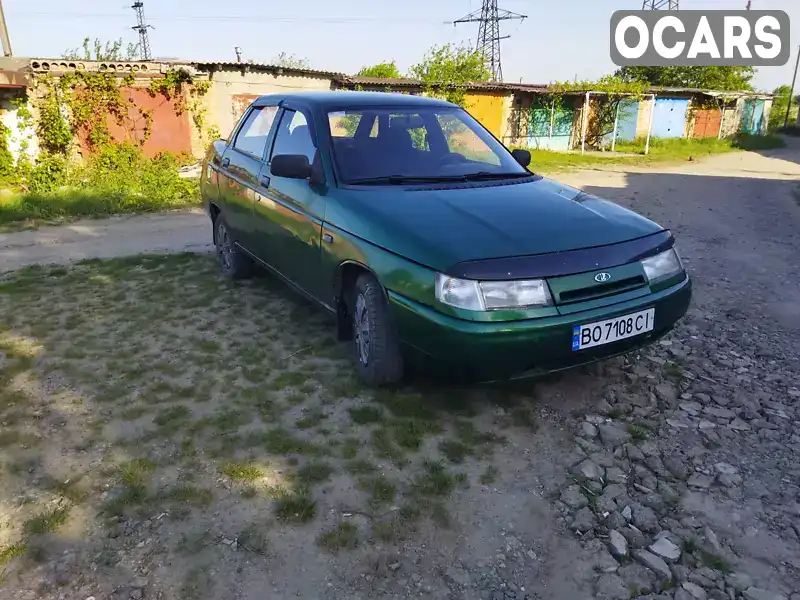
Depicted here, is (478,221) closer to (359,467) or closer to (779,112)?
(359,467)

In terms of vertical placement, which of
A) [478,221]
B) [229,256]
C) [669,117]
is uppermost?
[669,117]

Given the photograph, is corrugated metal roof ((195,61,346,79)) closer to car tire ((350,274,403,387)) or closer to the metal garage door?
car tire ((350,274,403,387))

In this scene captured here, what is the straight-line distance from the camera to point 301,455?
9.98 ft

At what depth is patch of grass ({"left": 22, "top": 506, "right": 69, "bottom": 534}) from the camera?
8.21ft

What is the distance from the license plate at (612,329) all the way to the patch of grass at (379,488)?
1106mm

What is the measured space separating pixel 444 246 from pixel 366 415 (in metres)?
Result: 1.05

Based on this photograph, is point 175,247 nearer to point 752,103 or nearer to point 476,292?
point 476,292

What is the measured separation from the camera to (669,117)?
3127 centimetres

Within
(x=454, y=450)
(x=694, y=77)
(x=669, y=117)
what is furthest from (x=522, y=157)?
(x=694, y=77)

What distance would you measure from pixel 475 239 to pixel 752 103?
4401 cm

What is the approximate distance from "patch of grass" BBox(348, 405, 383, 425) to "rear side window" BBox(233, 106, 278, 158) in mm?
2361

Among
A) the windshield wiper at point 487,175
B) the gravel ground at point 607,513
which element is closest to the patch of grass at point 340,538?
the gravel ground at point 607,513

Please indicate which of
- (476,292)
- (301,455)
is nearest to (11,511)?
(301,455)
